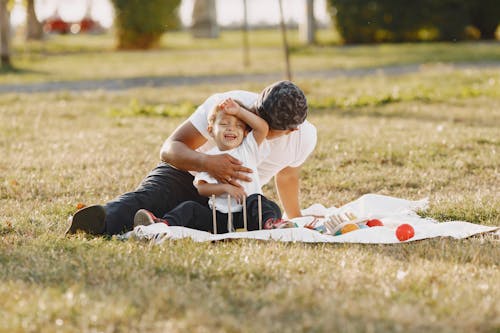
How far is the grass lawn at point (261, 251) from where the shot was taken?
3006mm

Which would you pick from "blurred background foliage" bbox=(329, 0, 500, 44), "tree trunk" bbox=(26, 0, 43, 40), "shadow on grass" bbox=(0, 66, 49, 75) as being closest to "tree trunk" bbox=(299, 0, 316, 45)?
"blurred background foliage" bbox=(329, 0, 500, 44)

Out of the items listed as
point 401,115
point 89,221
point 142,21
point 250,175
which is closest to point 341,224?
point 250,175

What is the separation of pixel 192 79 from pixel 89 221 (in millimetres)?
11043

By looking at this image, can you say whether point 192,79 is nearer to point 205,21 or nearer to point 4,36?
point 4,36

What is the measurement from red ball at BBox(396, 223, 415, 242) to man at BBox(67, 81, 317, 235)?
780 millimetres

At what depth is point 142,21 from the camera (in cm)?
2477

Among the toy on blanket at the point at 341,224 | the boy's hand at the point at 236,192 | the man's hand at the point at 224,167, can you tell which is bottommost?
the toy on blanket at the point at 341,224

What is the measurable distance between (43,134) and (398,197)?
4.16m

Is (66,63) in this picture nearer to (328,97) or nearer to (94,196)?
(328,97)

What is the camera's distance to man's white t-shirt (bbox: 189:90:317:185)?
4.63 meters

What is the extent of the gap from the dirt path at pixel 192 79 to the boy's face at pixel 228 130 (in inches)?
368

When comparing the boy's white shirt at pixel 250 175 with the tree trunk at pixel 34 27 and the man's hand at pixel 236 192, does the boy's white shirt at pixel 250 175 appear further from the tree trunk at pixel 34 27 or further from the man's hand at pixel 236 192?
the tree trunk at pixel 34 27

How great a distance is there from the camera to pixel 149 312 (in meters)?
3.02

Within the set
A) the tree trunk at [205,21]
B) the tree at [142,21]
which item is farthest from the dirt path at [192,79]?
the tree trunk at [205,21]
